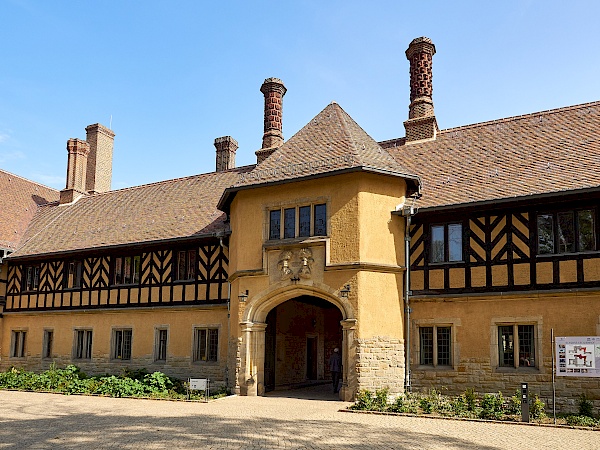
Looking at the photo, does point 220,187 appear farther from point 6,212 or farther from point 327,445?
point 327,445

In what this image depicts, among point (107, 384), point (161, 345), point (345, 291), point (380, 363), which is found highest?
point (345, 291)

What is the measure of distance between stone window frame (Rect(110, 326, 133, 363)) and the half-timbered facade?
52mm

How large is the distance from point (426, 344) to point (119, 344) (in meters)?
11.3

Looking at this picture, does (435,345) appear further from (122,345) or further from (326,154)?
(122,345)

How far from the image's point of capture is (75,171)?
95.0 feet

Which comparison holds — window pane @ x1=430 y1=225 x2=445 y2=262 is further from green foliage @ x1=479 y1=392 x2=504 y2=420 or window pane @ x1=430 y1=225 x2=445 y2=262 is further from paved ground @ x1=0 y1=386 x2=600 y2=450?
paved ground @ x1=0 y1=386 x2=600 y2=450

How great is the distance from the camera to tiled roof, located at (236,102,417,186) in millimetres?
16734

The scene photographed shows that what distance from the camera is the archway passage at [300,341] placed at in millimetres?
19688

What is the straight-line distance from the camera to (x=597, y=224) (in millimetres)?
14414

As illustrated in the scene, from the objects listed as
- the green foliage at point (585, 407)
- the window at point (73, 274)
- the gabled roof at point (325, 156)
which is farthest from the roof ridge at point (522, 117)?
the window at point (73, 274)

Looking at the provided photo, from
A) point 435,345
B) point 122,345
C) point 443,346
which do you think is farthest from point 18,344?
point 443,346

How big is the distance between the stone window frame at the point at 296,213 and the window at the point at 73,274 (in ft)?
31.4

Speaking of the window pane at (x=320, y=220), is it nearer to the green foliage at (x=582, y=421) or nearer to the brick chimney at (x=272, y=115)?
the brick chimney at (x=272, y=115)

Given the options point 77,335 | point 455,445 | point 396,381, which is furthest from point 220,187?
point 455,445
